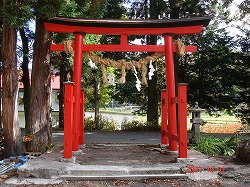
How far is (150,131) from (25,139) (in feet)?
26.7

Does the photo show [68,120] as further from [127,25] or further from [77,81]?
[127,25]

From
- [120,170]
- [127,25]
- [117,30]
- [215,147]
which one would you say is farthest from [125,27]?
[215,147]

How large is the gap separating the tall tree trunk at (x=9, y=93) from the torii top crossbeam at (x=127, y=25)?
1.12 m

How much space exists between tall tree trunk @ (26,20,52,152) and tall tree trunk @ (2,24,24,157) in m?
0.57

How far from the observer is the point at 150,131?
15.1 meters

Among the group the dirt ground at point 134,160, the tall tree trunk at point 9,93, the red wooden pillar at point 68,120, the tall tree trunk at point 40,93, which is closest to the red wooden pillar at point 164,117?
the dirt ground at point 134,160

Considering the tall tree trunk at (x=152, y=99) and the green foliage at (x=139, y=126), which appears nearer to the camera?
the green foliage at (x=139, y=126)

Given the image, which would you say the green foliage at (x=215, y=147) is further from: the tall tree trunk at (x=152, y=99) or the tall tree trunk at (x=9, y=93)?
the tall tree trunk at (x=152, y=99)

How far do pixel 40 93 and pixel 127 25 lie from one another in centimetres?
315

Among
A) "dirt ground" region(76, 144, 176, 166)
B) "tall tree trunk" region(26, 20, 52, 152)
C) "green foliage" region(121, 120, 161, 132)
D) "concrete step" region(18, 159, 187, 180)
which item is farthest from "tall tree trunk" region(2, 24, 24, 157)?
"green foliage" region(121, 120, 161, 132)

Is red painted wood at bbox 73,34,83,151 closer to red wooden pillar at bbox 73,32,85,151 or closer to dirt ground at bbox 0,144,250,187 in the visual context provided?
red wooden pillar at bbox 73,32,85,151

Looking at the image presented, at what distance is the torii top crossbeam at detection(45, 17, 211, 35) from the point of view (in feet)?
24.9

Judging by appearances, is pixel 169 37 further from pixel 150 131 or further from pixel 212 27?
pixel 212 27

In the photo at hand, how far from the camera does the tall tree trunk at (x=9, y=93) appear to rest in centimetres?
772
